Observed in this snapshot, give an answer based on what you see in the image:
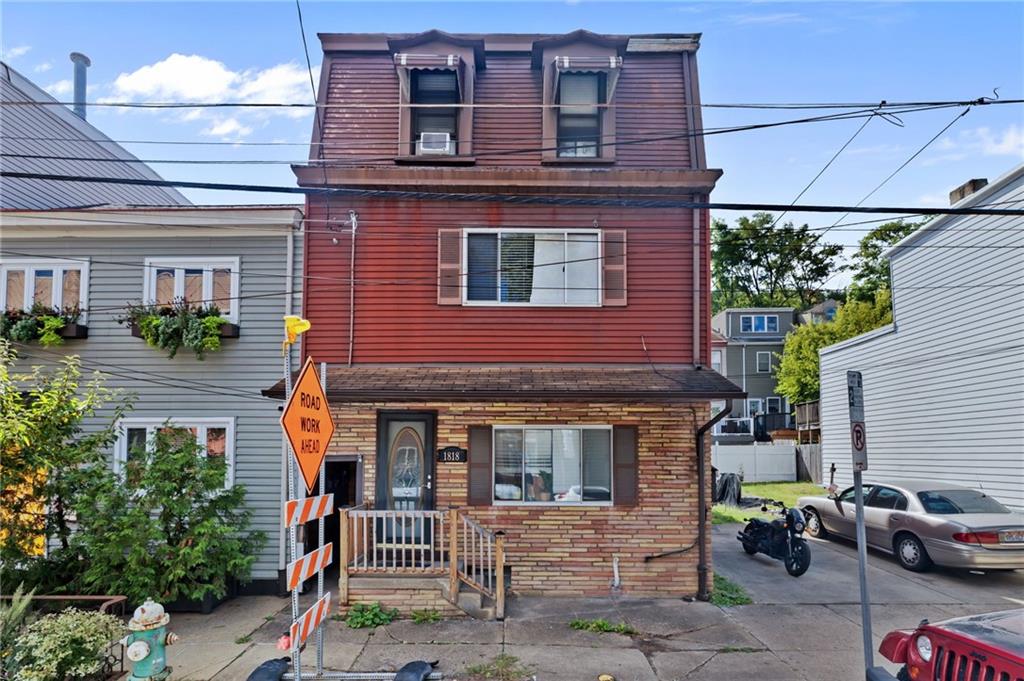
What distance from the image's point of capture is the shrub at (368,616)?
25.5ft

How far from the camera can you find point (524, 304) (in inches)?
383

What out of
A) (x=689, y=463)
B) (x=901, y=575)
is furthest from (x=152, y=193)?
(x=901, y=575)

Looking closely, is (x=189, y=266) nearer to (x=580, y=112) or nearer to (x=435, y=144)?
(x=435, y=144)

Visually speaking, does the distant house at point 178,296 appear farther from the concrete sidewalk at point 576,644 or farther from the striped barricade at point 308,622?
the striped barricade at point 308,622

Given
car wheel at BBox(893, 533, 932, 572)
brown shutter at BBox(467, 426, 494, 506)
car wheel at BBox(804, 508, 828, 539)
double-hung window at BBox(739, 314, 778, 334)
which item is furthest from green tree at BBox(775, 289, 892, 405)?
brown shutter at BBox(467, 426, 494, 506)

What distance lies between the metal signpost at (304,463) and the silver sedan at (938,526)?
9.36 meters

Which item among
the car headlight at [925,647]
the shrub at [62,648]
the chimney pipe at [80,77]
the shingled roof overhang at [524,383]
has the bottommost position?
the shrub at [62,648]

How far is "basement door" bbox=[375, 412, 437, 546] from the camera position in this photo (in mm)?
9508

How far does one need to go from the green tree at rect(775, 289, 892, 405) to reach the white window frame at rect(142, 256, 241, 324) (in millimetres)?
25299

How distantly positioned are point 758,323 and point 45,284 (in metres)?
33.7

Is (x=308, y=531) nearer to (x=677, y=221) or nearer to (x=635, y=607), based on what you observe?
(x=635, y=607)

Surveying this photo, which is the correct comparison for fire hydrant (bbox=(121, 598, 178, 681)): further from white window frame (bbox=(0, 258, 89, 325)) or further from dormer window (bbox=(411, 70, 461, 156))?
dormer window (bbox=(411, 70, 461, 156))

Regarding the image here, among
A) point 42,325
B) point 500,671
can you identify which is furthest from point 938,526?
point 42,325

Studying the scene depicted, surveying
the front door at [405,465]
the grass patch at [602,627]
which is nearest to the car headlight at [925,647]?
the grass patch at [602,627]
